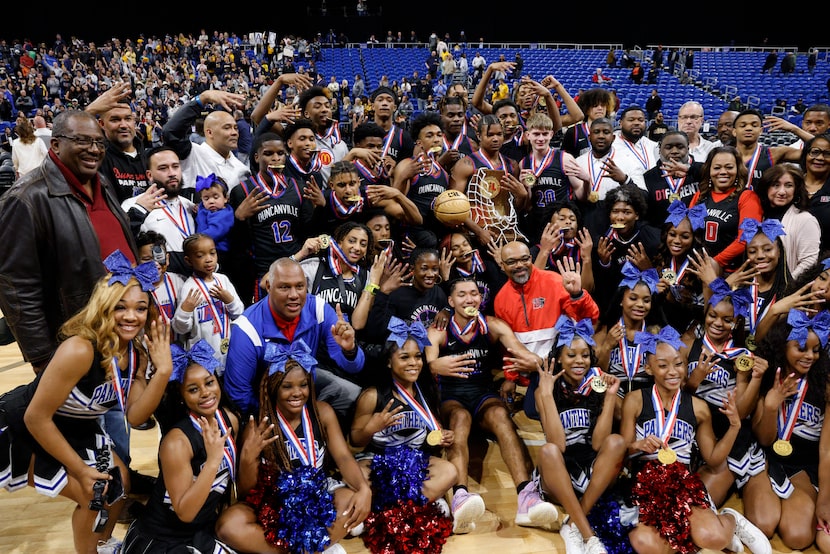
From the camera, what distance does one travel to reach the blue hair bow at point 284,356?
3.13 m

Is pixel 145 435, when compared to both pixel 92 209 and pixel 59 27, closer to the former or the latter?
pixel 92 209

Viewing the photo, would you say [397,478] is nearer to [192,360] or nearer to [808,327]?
[192,360]

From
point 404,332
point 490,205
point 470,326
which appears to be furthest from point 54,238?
point 490,205

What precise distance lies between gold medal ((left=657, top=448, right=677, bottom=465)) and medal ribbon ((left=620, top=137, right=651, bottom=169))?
116 inches

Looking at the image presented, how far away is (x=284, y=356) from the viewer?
3.15 metres

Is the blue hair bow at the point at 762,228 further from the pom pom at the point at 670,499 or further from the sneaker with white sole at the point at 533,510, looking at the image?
the sneaker with white sole at the point at 533,510

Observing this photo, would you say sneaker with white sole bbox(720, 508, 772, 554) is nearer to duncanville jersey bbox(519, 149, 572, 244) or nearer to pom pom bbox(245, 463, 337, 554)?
pom pom bbox(245, 463, 337, 554)

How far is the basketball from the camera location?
4.52 m

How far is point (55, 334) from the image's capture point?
299 cm

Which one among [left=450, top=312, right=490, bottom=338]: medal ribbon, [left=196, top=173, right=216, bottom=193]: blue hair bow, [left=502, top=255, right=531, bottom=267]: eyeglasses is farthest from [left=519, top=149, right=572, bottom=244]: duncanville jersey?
[left=196, top=173, right=216, bottom=193]: blue hair bow

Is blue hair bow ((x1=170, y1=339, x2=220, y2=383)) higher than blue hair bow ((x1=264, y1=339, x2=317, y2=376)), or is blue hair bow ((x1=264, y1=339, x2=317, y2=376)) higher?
blue hair bow ((x1=170, y1=339, x2=220, y2=383))

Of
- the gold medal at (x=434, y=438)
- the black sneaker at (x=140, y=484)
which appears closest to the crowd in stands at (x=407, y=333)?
the gold medal at (x=434, y=438)

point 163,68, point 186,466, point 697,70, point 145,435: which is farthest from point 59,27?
point 186,466

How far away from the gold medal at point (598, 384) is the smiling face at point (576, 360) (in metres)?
0.10
